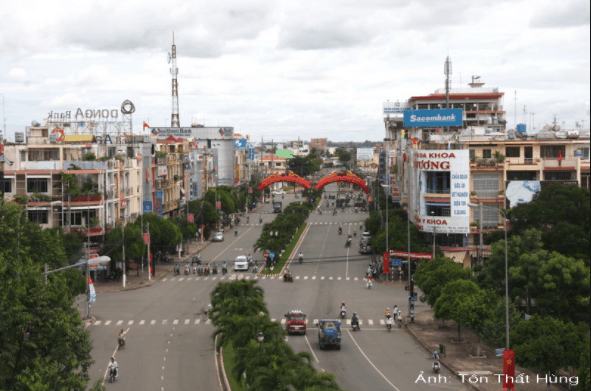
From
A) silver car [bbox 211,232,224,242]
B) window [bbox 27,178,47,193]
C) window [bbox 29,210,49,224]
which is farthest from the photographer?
silver car [bbox 211,232,224,242]

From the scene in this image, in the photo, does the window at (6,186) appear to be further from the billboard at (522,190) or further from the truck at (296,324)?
the billboard at (522,190)

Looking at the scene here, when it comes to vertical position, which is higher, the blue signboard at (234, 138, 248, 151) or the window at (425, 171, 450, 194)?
the blue signboard at (234, 138, 248, 151)

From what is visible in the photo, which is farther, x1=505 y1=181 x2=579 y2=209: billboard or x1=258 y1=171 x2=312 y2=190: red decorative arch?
x1=258 y1=171 x2=312 y2=190: red decorative arch

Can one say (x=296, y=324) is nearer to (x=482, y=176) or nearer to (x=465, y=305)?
(x=465, y=305)

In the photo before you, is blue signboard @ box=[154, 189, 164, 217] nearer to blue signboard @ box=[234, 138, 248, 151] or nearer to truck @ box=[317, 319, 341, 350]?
truck @ box=[317, 319, 341, 350]

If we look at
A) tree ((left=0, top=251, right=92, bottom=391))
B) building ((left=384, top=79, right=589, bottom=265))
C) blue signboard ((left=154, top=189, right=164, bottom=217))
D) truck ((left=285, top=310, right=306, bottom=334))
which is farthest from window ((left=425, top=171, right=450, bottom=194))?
tree ((left=0, top=251, right=92, bottom=391))

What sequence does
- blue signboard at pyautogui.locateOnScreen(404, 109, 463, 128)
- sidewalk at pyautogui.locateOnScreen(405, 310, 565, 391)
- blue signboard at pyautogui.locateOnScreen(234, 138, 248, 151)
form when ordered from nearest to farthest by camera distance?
sidewalk at pyautogui.locateOnScreen(405, 310, 565, 391) < blue signboard at pyautogui.locateOnScreen(404, 109, 463, 128) < blue signboard at pyautogui.locateOnScreen(234, 138, 248, 151)

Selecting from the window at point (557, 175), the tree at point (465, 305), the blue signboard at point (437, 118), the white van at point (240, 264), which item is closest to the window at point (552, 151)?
the window at point (557, 175)
